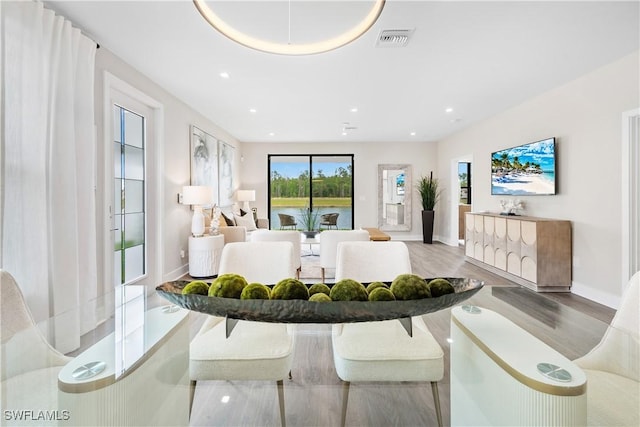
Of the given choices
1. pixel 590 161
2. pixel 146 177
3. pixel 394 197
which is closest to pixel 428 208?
pixel 394 197

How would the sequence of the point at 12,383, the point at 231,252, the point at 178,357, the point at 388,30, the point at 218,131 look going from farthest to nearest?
the point at 218,131 < the point at 388,30 < the point at 231,252 < the point at 178,357 < the point at 12,383

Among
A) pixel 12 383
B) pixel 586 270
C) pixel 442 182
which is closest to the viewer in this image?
pixel 12 383

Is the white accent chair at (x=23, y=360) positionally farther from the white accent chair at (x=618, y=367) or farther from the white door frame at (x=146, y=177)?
the white door frame at (x=146, y=177)

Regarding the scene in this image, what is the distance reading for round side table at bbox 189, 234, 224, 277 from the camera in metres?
4.10

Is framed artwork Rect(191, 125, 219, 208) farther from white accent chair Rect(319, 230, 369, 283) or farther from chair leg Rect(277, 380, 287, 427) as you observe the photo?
chair leg Rect(277, 380, 287, 427)

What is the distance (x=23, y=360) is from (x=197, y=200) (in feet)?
10.6

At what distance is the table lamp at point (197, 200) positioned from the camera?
4137 mm

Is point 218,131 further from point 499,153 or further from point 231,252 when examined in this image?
point 499,153

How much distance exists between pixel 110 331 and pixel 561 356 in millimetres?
1760

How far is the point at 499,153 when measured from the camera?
4.88m

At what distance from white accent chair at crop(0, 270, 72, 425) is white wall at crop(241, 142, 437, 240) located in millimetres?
6727

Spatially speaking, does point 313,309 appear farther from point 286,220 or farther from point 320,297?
point 286,220

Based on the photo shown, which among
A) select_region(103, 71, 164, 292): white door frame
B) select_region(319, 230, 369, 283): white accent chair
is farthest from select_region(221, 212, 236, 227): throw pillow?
select_region(319, 230, 369, 283): white accent chair

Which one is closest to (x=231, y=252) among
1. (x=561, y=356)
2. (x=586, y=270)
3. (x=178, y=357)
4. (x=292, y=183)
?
(x=178, y=357)
